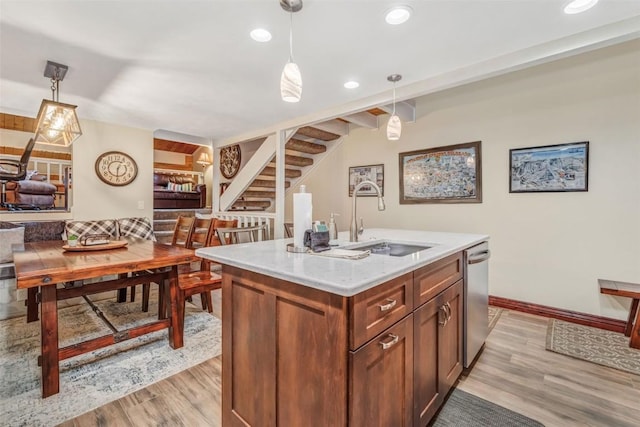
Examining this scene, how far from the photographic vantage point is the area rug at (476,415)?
161 centimetres

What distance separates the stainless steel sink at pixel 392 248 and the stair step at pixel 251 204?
3.98 metres

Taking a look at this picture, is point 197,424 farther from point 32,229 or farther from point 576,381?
point 32,229

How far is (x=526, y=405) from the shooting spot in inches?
69.4

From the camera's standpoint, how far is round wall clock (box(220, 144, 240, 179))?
19.1 feet

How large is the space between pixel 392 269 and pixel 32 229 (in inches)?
177

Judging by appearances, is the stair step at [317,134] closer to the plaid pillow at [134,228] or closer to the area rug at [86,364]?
the plaid pillow at [134,228]

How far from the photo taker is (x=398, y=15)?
1.84m

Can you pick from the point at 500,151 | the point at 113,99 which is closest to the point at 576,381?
the point at 500,151

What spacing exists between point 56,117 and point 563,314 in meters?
5.01

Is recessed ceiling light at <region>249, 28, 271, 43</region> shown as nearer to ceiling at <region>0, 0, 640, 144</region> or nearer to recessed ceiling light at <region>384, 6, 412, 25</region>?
ceiling at <region>0, 0, 640, 144</region>

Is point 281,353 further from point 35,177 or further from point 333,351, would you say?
point 35,177

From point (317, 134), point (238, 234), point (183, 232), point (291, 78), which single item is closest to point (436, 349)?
point (238, 234)

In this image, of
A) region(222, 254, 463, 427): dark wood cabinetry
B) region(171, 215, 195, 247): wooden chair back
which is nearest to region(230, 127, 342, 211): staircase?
region(171, 215, 195, 247): wooden chair back

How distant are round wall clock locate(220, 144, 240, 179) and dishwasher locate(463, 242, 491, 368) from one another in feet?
15.5
